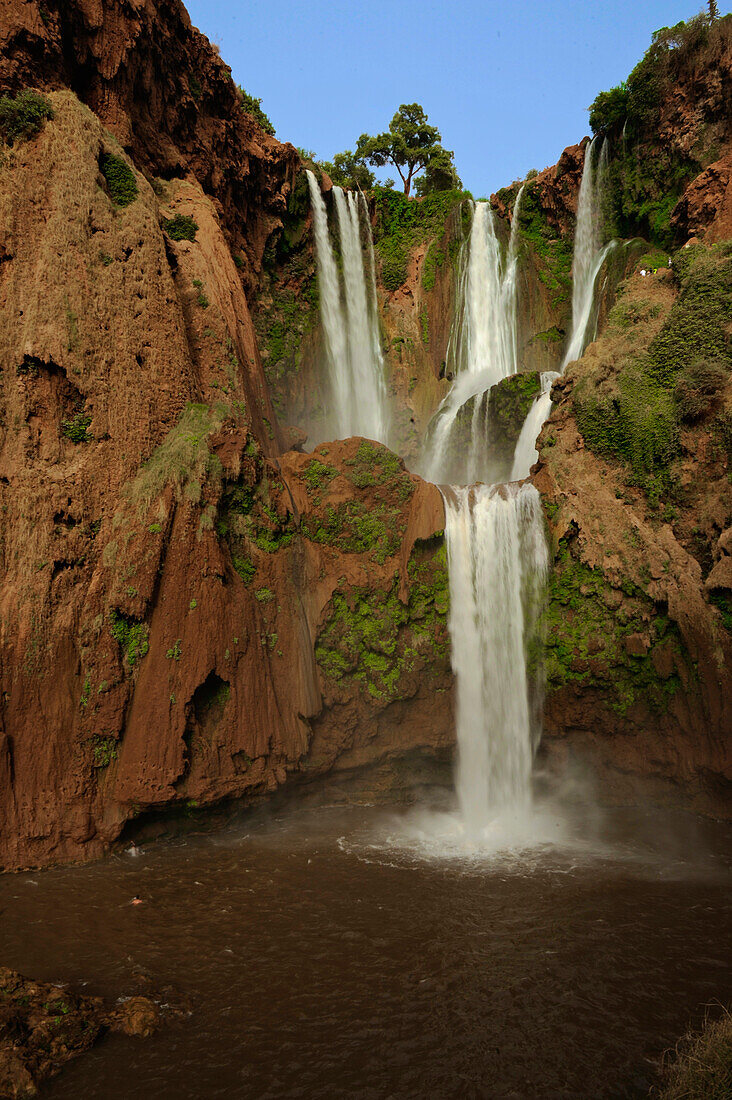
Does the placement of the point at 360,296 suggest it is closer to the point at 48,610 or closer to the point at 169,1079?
the point at 48,610

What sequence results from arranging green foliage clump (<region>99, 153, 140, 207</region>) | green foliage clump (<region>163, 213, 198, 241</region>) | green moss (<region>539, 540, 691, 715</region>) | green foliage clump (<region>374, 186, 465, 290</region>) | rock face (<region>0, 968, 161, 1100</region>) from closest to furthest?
rock face (<region>0, 968, 161, 1100</region>) → green moss (<region>539, 540, 691, 715</region>) → green foliage clump (<region>99, 153, 140, 207</region>) → green foliage clump (<region>163, 213, 198, 241</region>) → green foliage clump (<region>374, 186, 465, 290</region>)

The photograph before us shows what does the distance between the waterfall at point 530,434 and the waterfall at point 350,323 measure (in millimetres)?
8661

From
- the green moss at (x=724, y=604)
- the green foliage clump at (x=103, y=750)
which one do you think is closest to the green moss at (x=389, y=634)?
the green foliage clump at (x=103, y=750)

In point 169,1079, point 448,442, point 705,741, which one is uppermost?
point 448,442

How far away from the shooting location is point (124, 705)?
11258 millimetres

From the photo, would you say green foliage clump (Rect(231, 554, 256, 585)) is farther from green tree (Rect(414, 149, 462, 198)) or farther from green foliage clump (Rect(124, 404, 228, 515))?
green tree (Rect(414, 149, 462, 198))

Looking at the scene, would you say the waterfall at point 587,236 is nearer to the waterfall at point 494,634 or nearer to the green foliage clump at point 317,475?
the waterfall at point 494,634

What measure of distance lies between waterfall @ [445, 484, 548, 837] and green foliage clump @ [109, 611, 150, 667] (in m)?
6.61

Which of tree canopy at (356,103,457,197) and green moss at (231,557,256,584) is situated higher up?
tree canopy at (356,103,457,197)

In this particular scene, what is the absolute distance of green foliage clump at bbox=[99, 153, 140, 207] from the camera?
46.2 ft

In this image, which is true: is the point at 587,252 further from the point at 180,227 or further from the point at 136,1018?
the point at 136,1018

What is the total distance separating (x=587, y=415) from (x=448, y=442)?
24.7 feet

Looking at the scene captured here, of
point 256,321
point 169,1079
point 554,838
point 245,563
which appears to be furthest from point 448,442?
point 169,1079

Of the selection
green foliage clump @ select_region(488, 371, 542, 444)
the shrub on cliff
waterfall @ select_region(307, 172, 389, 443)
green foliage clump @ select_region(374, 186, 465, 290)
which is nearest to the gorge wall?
green foliage clump @ select_region(488, 371, 542, 444)
